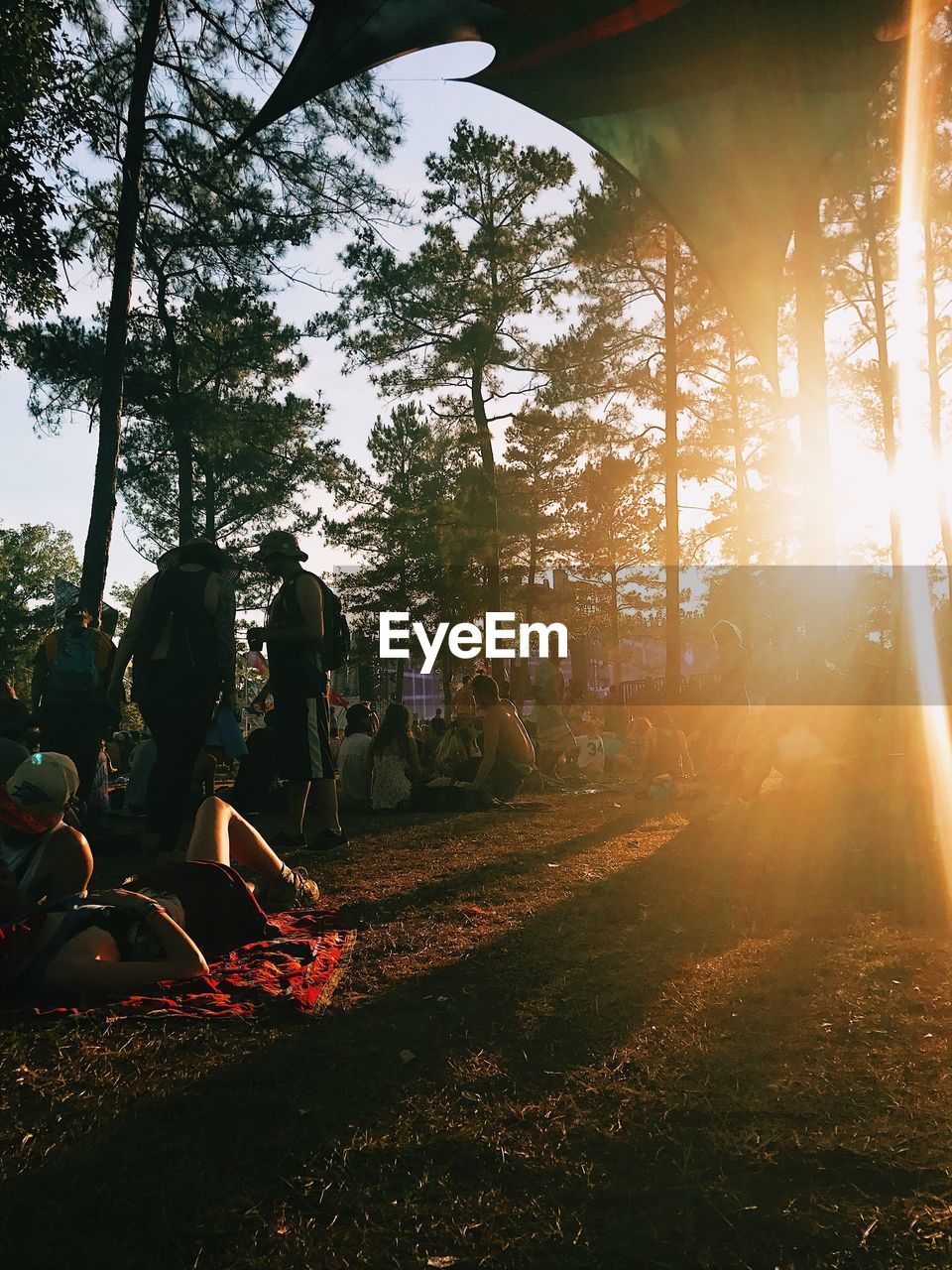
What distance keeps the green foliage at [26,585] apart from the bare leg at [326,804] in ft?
159

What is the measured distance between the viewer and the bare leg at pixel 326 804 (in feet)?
20.0

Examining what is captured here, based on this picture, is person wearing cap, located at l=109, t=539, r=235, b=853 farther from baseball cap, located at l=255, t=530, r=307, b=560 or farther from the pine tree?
the pine tree

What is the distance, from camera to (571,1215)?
178 cm

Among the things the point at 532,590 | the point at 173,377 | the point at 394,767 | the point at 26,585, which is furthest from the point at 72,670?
the point at 26,585

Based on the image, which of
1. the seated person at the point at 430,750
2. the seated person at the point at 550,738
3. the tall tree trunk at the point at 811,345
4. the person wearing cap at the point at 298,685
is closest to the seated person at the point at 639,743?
the seated person at the point at 550,738

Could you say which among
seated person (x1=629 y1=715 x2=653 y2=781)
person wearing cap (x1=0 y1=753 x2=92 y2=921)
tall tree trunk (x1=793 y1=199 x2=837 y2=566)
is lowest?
seated person (x1=629 y1=715 x2=653 y2=781)

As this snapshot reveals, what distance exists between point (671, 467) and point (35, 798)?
782 inches

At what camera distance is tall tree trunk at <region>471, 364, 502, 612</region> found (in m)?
24.2

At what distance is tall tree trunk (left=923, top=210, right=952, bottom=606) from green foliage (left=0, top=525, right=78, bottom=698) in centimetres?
4437

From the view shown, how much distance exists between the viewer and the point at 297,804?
605cm

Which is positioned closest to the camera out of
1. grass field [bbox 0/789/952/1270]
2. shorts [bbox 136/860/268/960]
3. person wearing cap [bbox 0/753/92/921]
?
grass field [bbox 0/789/952/1270]

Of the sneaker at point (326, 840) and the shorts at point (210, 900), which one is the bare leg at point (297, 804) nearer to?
the sneaker at point (326, 840)

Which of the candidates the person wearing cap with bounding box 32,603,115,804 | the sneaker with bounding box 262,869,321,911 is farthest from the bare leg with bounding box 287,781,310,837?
the person wearing cap with bounding box 32,603,115,804

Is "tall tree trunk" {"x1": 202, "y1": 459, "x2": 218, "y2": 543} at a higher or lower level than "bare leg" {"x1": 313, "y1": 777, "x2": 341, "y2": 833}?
higher
